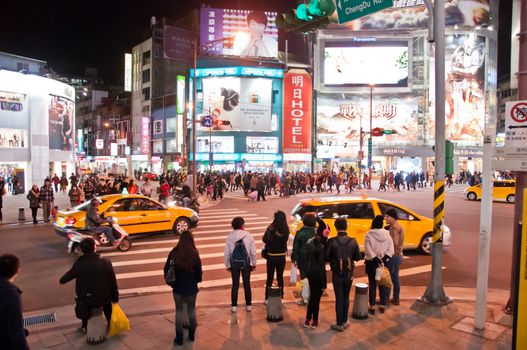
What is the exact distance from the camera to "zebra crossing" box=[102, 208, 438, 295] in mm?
8688

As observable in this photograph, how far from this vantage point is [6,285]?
3.63 m

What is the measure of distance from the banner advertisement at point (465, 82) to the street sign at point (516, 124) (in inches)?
2177

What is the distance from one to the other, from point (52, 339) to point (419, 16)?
2477 inches

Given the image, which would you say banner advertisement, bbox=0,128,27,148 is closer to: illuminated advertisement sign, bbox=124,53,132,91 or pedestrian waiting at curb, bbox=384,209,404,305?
pedestrian waiting at curb, bbox=384,209,404,305

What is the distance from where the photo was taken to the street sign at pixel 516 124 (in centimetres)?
598

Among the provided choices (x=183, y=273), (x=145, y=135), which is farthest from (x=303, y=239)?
(x=145, y=135)

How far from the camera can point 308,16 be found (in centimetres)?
679

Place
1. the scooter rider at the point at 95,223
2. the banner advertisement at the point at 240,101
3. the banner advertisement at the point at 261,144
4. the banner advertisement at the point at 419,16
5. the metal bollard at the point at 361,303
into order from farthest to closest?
the banner advertisement at the point at 419,16, the banner advertisement at the point at 261,144, the banner advertisement at the point at 240,101, the scooter rider at the point at 95,223, the metal bollard at the point at 361,303

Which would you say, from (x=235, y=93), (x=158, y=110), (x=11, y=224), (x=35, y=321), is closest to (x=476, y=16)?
(x=235, y=93)

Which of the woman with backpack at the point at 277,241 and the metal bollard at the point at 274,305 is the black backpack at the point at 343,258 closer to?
the metal bollard at the point at 274,305

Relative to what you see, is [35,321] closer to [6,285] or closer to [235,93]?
[6,285]

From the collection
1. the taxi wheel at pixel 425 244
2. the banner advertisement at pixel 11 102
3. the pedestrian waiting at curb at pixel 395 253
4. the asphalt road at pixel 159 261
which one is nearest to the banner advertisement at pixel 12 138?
the banner advertisement at pixel 11 102

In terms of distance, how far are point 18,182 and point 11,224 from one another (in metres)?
14.1

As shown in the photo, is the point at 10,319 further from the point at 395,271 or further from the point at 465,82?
the point at 465,82
